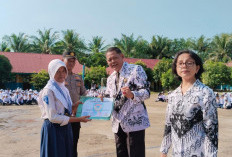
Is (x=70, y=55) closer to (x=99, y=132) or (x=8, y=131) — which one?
(x=99, y=132)

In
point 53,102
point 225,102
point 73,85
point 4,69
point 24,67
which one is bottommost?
point 225,102

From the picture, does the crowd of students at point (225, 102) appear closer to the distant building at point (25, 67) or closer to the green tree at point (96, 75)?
the green tree at point (96, 75)

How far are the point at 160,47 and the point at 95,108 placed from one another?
43.1 m

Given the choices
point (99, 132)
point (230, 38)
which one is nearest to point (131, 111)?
point (99, 132)

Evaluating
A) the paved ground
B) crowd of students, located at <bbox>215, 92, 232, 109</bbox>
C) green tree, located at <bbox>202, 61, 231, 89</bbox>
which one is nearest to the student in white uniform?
the paved ground

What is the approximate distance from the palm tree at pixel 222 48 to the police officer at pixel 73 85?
39.0 metres

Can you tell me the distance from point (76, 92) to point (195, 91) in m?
2.15

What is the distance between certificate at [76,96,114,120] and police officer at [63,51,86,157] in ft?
2.25

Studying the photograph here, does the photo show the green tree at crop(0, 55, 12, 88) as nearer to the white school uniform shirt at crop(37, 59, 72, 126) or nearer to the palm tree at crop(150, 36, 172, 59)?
the white school uniform shirt at crop(37, 59, 72, 126)

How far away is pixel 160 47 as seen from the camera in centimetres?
4469

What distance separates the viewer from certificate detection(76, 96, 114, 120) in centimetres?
292

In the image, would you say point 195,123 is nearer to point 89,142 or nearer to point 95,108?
point 95,108

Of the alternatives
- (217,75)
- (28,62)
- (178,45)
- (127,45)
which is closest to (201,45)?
(178,45)

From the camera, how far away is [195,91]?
2.06 metres
